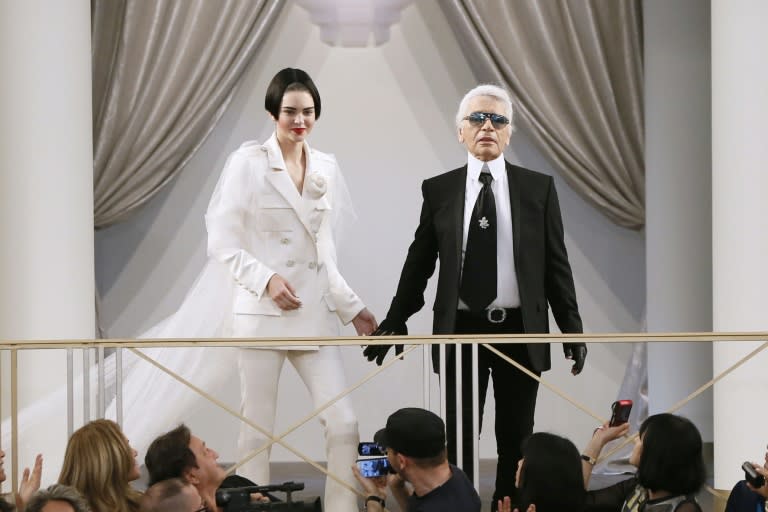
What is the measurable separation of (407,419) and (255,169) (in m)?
1.77

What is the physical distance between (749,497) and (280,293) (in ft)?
6.38

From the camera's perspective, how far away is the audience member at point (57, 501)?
3195 millimetres

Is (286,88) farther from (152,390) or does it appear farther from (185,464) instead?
(185,464)

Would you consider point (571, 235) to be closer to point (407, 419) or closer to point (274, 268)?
point (274, 268)

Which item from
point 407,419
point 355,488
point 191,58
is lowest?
point 355,488

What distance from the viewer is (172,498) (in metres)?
3.63

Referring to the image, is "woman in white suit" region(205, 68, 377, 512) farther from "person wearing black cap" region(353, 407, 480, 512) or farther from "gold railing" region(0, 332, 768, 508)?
"person wearing black cap" region(353, 407, 480, 512)

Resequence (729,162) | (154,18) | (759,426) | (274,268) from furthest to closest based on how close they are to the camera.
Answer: (154,18) → (729,162) → (759,426) → (274,268)

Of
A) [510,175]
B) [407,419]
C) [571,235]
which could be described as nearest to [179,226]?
[571,235]

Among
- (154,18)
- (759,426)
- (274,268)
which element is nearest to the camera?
(274,268)

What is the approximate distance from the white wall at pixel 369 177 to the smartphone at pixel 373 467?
3030 millimetres

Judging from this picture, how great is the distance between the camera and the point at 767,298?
5867 mm

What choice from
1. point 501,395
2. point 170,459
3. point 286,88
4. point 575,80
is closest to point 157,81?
point 286,88

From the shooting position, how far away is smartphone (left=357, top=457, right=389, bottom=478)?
167 inches
